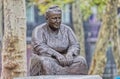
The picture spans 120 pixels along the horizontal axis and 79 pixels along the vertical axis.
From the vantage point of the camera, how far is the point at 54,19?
10711 millimetres

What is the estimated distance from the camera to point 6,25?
13.1 meters

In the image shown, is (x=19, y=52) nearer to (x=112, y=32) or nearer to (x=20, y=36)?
(x=20, y=36)

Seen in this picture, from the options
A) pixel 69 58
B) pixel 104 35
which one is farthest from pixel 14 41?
pixel 104 35

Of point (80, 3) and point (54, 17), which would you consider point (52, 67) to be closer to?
point (54, 17)

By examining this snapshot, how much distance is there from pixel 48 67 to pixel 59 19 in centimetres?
95

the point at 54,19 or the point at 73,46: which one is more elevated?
the point at 54,19

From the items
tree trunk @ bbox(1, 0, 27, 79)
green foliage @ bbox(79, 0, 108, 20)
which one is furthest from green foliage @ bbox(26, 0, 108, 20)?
tree trunk @ bbox(1, 0, 27, 79)

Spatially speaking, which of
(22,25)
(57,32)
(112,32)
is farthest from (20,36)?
(112,32)

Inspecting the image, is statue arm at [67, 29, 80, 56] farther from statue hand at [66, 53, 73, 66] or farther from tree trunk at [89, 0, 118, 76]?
tree trunk at [89, 0, 118, 76]

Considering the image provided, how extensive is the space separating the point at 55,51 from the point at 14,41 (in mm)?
2500

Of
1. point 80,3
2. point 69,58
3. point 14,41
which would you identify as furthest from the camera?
Result: point 80,3

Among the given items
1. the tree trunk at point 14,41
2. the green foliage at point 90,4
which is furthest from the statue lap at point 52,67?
the green foliage at point 90,4

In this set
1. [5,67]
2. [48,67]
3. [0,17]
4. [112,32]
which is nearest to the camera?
[48,67]

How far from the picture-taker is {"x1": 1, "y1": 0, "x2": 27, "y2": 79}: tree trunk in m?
12.9
